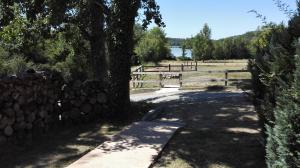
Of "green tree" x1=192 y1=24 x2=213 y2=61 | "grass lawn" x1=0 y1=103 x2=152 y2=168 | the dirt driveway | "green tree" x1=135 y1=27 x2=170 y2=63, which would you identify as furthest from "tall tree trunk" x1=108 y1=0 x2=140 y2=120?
"green tree" x1=192 y1=24 x2=213 y2=61

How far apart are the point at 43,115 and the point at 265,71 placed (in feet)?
19.3

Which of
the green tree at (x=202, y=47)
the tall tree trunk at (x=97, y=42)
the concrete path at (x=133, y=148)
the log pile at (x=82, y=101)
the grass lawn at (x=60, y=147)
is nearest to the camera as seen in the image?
the concrete path at (x=133, y=148)

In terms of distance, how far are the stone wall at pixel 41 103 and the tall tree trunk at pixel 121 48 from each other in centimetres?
41

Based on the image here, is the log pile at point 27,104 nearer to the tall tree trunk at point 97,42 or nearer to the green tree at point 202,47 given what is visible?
the tall tree trunk at point 97,42

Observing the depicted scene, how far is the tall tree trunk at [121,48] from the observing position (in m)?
11.7

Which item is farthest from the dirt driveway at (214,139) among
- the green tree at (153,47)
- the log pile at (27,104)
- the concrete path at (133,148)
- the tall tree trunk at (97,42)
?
the green tree at (153,47)

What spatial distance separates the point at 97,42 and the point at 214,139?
8.67 m

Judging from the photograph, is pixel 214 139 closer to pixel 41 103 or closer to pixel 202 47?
pixel 41 103

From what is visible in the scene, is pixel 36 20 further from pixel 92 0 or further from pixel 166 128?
pixel 166 128

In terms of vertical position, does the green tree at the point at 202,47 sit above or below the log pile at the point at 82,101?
above

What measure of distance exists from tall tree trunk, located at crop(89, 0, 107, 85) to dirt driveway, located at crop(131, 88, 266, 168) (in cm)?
389

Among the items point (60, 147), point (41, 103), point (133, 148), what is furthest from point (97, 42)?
point (133, 148)

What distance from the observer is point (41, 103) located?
10328 mm

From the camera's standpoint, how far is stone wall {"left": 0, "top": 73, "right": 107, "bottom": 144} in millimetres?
9047
